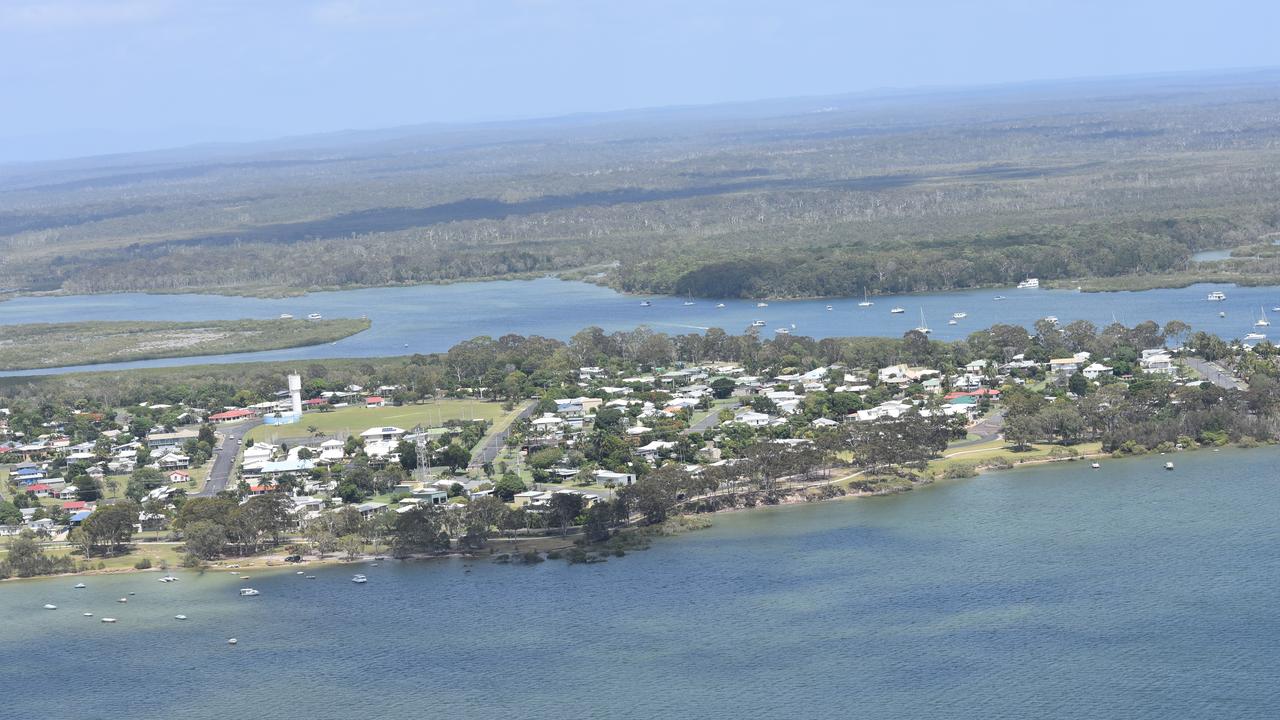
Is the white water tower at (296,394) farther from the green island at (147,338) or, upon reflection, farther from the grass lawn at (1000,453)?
the grass lawn at (1000,453)

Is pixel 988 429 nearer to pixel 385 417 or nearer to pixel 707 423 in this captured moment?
pixel 707 423

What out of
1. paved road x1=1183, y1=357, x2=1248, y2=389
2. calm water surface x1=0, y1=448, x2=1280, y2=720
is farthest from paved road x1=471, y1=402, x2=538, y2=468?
paved road x1=1183, y1=357, x2=1248, y2=389

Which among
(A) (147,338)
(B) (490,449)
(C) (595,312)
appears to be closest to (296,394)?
(B) (490,449)

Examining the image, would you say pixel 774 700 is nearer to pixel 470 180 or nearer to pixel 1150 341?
pixel 1150 341

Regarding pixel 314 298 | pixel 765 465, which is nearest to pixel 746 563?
pixel 765 465

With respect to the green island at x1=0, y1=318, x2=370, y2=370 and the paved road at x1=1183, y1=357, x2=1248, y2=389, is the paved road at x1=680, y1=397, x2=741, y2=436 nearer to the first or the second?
the paved road at x1=1183, y1=357, x2=1248, y2=389

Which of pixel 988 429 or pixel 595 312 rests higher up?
pixel 988 429

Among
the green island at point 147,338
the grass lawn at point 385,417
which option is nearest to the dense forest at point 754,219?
the green island at point 147,338
